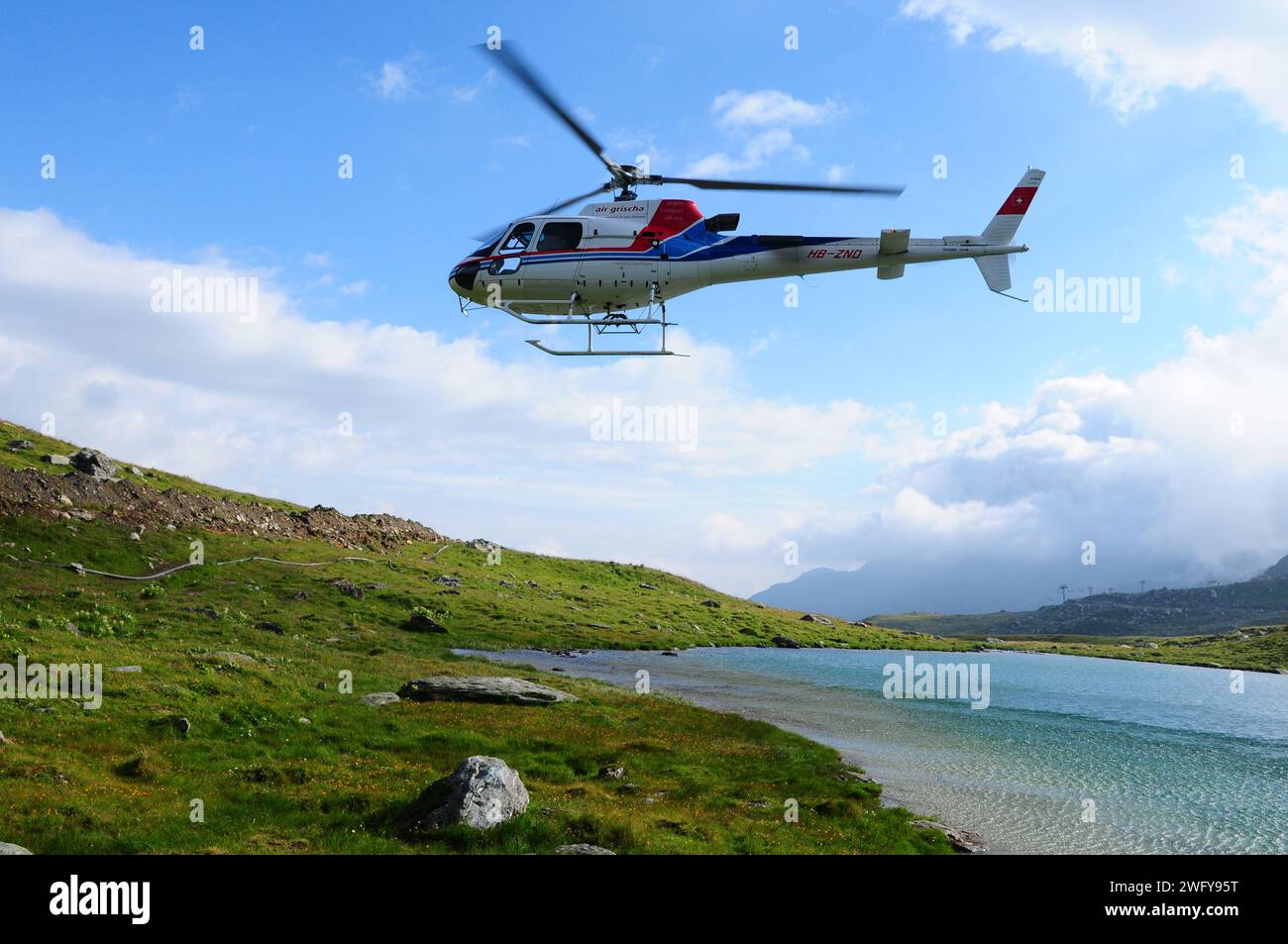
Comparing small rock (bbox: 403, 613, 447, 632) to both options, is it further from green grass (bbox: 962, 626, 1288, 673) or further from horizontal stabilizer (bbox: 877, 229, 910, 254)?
green grass (bbox: 962, 626, 1288, 673)

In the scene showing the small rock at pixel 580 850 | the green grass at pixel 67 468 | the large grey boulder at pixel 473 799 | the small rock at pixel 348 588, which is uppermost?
the green grass at pixel 67 468

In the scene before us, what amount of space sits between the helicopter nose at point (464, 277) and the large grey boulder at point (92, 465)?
56099 mm

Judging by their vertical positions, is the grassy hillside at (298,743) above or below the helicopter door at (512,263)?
below

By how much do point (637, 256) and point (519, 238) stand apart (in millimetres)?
5293

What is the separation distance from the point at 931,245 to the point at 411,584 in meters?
Answer: 61.9

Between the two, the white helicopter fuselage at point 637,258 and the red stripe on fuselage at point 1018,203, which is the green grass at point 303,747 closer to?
the white helicopter fuselage at point 637,258

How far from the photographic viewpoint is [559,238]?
34062 millimetres

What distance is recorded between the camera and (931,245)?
3494 cm

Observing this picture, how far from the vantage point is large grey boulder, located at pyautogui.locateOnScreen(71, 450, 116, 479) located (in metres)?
73.1

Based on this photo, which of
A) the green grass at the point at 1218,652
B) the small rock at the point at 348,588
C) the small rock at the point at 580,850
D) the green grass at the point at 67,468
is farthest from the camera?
the green grass at the point at 1218,652

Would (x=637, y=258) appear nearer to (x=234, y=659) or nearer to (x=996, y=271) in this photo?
(x=996, y=271)

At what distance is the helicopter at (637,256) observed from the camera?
3372 centimetres

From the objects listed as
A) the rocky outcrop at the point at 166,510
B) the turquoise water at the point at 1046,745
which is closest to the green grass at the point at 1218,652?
the turquoise water at the point at 1046,745
